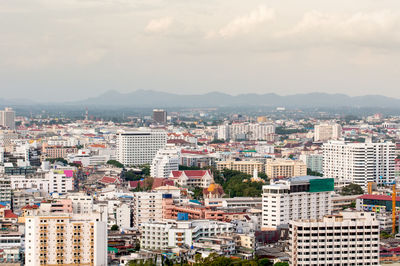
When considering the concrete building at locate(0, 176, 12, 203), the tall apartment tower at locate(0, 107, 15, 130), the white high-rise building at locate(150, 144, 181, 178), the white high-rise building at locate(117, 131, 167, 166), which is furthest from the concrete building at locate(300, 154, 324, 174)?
the tall apartment tower at locate(0, 107, 15, 130)

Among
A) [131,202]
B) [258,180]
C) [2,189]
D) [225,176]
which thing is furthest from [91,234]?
[225,176]

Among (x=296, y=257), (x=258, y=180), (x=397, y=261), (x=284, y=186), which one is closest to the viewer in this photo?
(x=296, y=257)

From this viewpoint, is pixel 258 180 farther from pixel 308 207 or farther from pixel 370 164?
pixel 308 207

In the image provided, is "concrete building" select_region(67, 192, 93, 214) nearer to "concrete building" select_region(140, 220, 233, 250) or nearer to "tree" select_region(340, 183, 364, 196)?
"concrete building" select_region(140, 220, 233, 250)

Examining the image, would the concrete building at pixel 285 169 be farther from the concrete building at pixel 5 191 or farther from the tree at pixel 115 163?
the concrete building at pixel 5 191

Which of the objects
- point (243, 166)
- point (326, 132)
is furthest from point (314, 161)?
point (326, 132)

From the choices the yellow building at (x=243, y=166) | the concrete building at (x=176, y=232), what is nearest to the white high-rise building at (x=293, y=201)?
the concrete building at (x=176, y=232)

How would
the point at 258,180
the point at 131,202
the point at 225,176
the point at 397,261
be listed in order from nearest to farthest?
the point at 397,261 → the point at 131,202 → the point at 258,180 → the point at 225,176

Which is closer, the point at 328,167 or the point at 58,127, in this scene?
the point at 328,167
